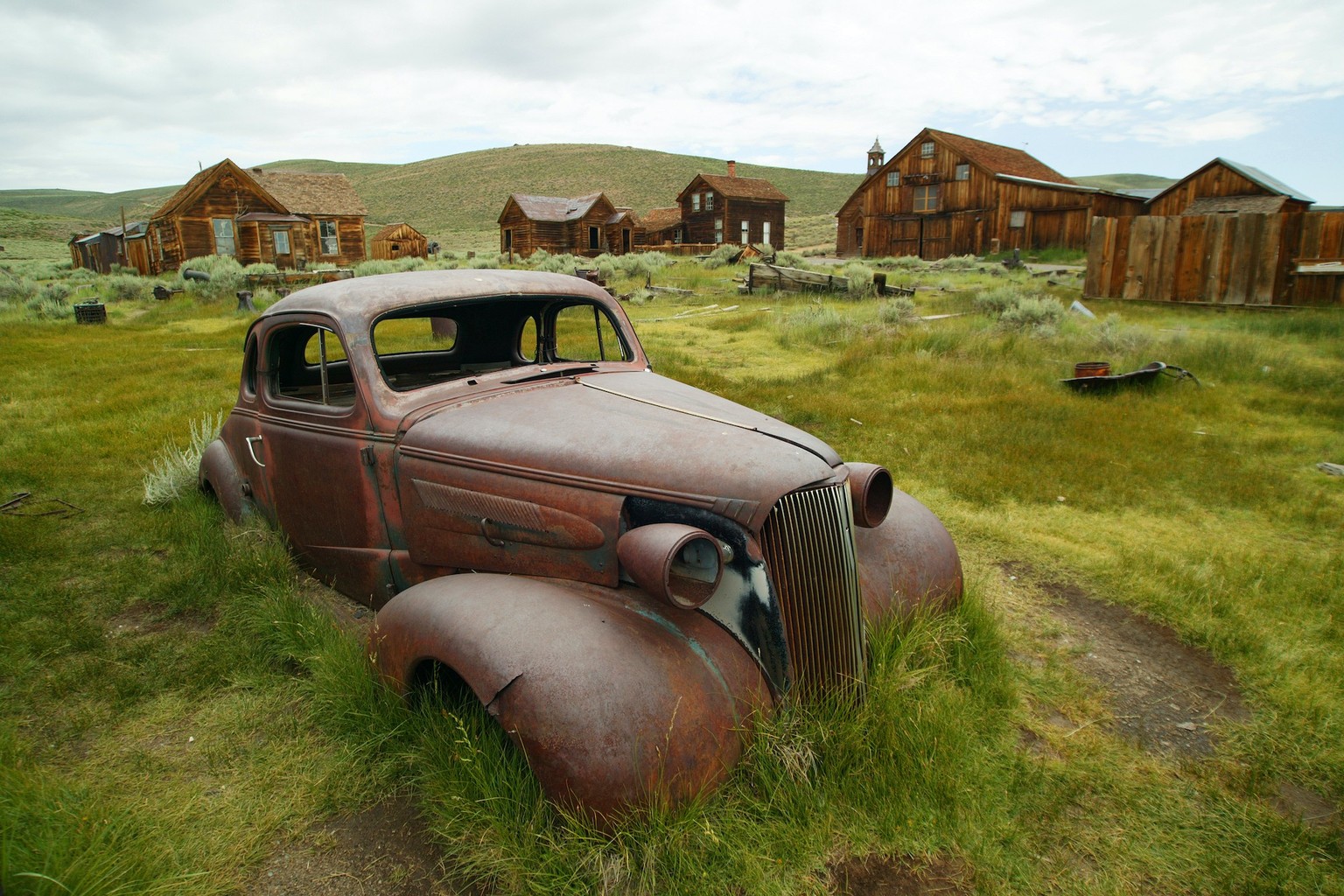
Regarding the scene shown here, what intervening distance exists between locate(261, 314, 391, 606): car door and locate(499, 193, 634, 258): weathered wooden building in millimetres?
35982

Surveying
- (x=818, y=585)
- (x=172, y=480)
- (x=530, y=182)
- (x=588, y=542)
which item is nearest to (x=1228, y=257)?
(x=818, y=585)

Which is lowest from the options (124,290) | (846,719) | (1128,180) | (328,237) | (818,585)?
(846,719)

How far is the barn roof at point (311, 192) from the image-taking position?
32844mm

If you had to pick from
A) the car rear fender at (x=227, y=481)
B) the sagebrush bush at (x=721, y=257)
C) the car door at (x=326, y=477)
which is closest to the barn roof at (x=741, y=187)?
the sagebrush bush at (x=721, y=257)

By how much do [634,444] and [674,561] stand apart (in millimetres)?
469

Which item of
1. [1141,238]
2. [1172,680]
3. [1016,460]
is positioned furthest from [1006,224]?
[1172,680]

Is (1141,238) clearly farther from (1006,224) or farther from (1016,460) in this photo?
(1006,224)

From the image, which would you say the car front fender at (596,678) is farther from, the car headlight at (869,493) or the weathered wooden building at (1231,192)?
the weathered wooden building at (1231,192)

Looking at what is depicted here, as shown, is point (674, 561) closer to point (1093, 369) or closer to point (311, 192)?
point (1093, 369)

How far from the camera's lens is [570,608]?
2410 millimetres

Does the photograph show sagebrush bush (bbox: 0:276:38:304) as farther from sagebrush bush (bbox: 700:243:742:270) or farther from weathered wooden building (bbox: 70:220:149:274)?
sagebrush bush (bbox: 700:243:742:270)

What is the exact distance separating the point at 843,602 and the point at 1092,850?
1.08 meters

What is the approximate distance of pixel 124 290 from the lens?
23.4 meters

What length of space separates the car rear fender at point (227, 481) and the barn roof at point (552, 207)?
36013 mm
